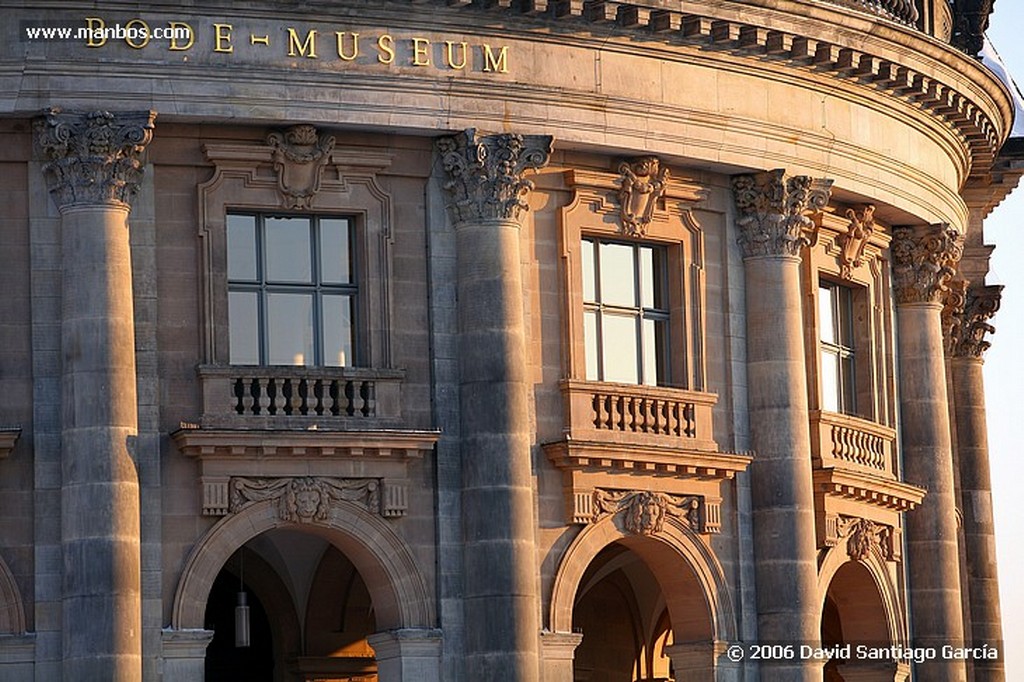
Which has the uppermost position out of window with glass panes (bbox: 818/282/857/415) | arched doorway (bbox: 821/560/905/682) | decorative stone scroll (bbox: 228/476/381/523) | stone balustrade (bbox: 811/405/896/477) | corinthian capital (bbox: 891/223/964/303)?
corinthian capital (bbox: 891/223/964/303)

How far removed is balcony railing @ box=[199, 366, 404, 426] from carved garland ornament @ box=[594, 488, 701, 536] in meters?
3.91

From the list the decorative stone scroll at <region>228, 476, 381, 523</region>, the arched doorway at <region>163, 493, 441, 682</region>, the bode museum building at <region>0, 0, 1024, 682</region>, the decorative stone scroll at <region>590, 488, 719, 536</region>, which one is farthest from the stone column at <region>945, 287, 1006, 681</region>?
the decorative stone scroll at <region>228, 476, 381, 523</region>

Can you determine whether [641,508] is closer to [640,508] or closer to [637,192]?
[640,508]

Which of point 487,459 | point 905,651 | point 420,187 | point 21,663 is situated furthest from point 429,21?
point 905,651

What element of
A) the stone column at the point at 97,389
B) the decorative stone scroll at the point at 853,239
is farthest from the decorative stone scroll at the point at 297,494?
the decorative stone scroll at the point at 853,239

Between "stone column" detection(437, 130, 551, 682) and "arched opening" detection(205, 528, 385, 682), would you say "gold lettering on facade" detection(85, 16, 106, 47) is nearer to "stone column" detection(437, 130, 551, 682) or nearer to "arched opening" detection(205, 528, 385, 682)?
"stone column" detection(437, 130, 551, 682)

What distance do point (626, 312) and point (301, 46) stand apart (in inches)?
297

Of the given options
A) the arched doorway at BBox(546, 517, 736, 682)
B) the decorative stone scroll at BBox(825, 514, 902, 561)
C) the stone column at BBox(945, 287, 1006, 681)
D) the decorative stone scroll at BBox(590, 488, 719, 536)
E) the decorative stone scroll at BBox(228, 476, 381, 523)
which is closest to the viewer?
the decorative stone scroll at BBox(228, 476, 381, 523)

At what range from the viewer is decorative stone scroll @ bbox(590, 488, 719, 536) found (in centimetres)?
4812

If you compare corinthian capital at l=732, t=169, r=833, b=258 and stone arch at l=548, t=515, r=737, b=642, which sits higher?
corinthian capital at l=732, t=169, r=833, b=258

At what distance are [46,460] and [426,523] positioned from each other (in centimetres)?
616

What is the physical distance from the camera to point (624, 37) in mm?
48625

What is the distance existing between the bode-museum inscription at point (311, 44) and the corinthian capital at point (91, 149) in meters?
1.19

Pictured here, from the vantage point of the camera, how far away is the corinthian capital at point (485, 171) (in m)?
47.2
